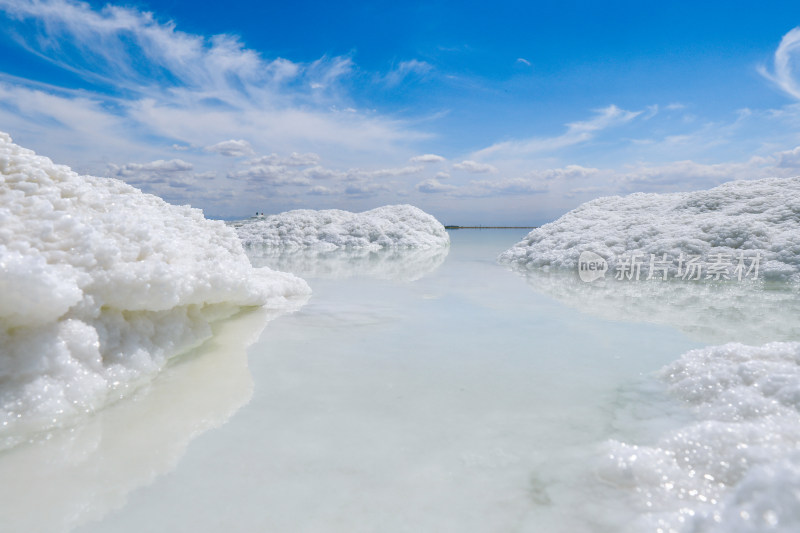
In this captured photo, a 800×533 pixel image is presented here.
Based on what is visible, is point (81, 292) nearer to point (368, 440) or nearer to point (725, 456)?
point (368, 440)

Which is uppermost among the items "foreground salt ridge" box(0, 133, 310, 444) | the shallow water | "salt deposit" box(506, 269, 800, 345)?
"foreground salt ridge" box(0, 133, 310, 444)

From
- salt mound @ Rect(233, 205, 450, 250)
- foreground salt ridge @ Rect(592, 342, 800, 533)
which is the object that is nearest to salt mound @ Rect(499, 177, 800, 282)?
foreground salt ridge @ Rect(592, 342, 800, 533)

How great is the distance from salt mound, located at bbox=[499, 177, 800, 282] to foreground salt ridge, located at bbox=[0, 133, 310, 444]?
497cm

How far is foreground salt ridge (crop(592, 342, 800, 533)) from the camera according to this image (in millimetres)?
Answer: 911

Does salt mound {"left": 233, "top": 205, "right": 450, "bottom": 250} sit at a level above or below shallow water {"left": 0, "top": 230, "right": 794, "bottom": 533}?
above

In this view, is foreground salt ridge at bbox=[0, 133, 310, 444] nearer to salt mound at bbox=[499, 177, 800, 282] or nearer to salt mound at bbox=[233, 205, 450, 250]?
salt mound at bbox=[499, 177, 800, 282]

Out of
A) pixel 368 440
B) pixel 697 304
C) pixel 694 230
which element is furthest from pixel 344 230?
pixel 368 440

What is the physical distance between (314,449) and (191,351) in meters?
1.14

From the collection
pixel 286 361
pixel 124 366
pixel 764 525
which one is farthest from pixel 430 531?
pixel 124 366

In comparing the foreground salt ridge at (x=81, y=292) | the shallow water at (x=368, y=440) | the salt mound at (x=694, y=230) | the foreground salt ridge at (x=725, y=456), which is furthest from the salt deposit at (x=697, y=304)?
the foreground salt ridge at (x=81, y=292)

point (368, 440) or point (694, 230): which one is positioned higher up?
point (694, 230)

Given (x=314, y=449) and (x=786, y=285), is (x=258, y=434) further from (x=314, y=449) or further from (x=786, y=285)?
(x=786, y=285)

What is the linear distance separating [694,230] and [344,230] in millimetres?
9946

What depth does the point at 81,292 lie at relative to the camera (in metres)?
1.67
